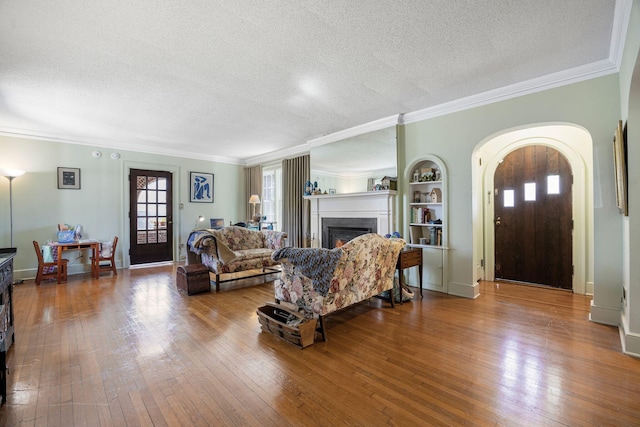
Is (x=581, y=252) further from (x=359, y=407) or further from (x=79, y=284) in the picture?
(x=79, y=284)

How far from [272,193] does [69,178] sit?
4045mm

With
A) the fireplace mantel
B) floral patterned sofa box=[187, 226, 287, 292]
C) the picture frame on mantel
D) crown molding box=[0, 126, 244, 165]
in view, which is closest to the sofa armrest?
floral patterned sofa box=[187, 226, 287, 292]

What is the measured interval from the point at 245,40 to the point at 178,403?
2.75 m

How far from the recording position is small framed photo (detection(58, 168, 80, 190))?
5.31 meters

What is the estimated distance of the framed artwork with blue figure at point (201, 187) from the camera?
22.6ft

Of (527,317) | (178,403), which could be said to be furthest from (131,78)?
(527,317)

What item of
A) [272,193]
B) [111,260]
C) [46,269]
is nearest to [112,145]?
[111,260]

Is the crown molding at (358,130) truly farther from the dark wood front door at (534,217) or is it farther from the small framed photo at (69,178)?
the small framed photo at (69,178)

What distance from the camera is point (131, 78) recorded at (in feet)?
10.2

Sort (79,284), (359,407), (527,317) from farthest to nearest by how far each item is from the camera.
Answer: (79,284) < (527,317) < (359,407)

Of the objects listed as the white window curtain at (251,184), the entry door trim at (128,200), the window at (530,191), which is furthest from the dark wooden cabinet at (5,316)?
the window at (530,191)

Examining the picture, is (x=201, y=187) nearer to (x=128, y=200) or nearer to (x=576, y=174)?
(x=128, y=200)

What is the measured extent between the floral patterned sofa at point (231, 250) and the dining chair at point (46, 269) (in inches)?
84.7

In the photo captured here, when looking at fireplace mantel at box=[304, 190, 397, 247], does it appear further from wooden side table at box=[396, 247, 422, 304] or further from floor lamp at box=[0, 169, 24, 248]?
floor lamp at box=[0, 169, 24, 248]
